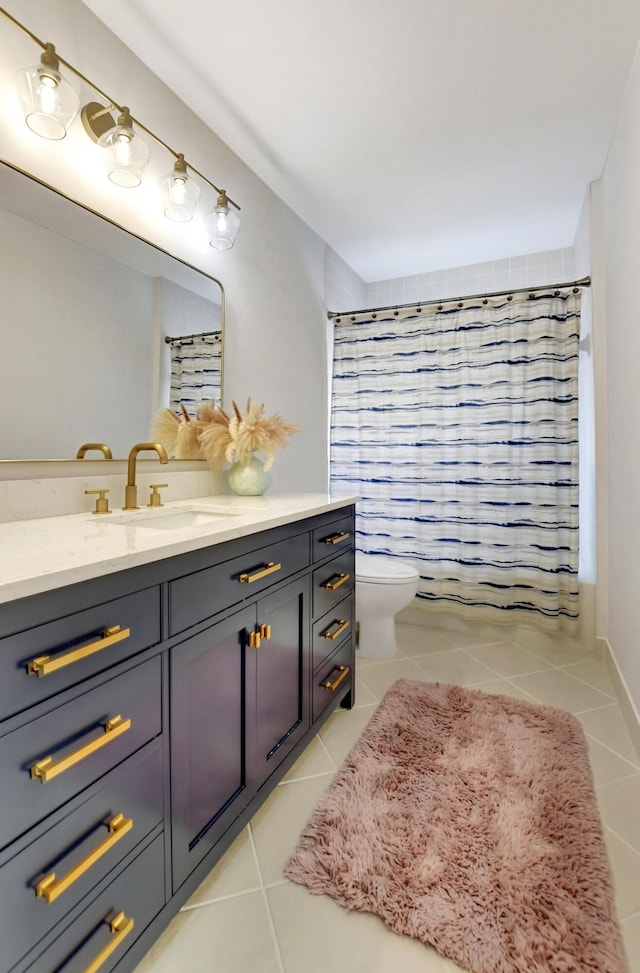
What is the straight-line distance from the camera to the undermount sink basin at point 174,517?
4.75ft

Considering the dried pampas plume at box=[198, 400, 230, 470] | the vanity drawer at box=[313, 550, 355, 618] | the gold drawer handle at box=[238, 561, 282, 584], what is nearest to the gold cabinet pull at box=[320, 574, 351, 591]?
the vanity drawer at box=[313, 550, 355, 618]

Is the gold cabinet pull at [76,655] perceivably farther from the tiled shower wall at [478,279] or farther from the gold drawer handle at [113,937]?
the tiled shower wall at [478,279]

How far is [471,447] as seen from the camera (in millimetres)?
2850

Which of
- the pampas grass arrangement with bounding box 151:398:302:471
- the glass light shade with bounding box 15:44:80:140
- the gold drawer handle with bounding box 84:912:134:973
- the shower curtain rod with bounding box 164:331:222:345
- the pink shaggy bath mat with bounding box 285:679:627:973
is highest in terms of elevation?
the glass light shade with bounding box 15:44:80:140

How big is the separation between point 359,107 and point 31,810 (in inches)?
95.9

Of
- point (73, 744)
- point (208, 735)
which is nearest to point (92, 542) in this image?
point (73, 744)

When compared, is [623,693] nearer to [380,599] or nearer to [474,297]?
[380,599]

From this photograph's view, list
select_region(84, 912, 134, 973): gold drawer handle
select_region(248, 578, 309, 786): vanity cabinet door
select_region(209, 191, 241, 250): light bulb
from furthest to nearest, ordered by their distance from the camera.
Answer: select_region(209, 191, 241, 250): light bulb
select_region(248, 578, 309, 786): vanity cabinet door
select_region(84, 912, 134, 973): gold drawer handle

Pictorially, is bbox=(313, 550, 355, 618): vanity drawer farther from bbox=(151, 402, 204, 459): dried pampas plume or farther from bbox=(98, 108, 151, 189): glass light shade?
bbox=(98, 108, 151, 189): glass light shade

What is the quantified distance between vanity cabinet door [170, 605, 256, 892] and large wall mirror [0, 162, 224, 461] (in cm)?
74

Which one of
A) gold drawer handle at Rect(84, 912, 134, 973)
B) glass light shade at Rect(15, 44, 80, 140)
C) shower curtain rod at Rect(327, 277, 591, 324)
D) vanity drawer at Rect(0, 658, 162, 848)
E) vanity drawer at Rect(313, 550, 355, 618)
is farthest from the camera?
shower curtain rod at Rect(327, 277, 591, 324)

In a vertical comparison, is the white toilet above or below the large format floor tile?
above

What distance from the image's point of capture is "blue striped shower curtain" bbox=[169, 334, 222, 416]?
1825mm

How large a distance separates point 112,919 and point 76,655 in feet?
1.71
